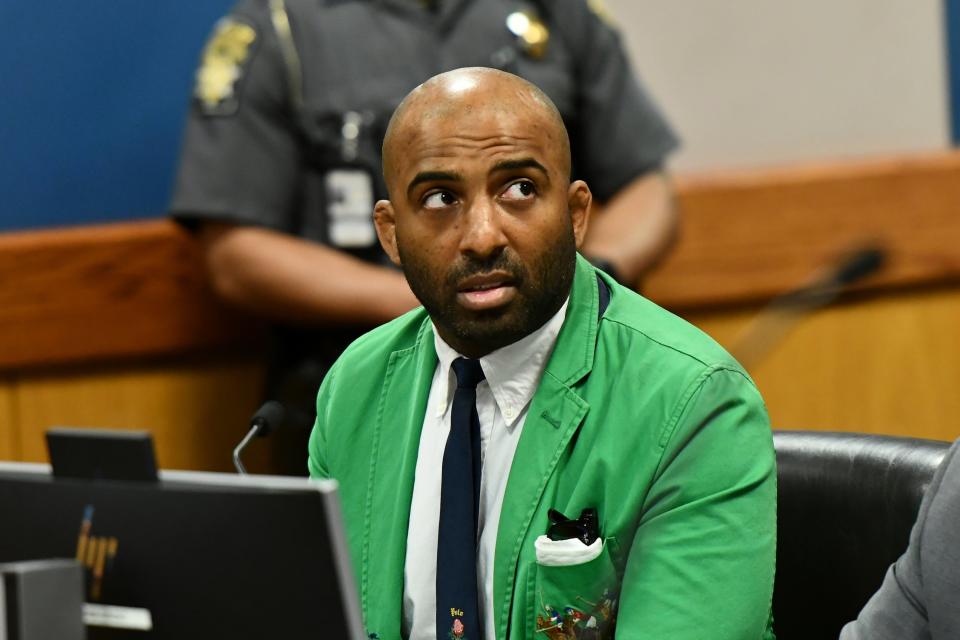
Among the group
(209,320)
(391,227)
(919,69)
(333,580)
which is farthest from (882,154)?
(333,580)

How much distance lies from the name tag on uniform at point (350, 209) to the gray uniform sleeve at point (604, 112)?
0.45 metres

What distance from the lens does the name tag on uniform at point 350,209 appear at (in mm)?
2918

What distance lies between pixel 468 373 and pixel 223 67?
4.64 feet

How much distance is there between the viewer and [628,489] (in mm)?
1585

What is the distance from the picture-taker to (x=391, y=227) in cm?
175

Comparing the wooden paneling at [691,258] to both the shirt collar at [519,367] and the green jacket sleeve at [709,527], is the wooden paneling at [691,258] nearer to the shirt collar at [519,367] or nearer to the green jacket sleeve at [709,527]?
the shirt collar at [519,367]

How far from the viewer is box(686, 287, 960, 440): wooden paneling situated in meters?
Result: 3.67

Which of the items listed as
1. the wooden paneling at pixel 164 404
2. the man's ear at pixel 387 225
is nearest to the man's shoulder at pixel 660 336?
the man's ear at pixel 387 225

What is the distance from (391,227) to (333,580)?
0.66 metres

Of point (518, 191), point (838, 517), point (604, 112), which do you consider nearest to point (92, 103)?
point (604, 112)

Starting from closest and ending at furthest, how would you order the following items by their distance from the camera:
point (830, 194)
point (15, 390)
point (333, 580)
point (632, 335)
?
point (333, 580) < point (632, 335) < point (15, 390) < point (830, 194)

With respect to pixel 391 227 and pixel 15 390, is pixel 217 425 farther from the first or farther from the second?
pixel 391 227

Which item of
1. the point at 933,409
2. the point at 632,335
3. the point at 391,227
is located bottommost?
the point at 933,409

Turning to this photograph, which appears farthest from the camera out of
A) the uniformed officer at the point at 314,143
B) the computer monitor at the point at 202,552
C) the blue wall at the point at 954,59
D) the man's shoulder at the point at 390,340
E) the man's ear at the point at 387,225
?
the blue wall at the point at 954,59
